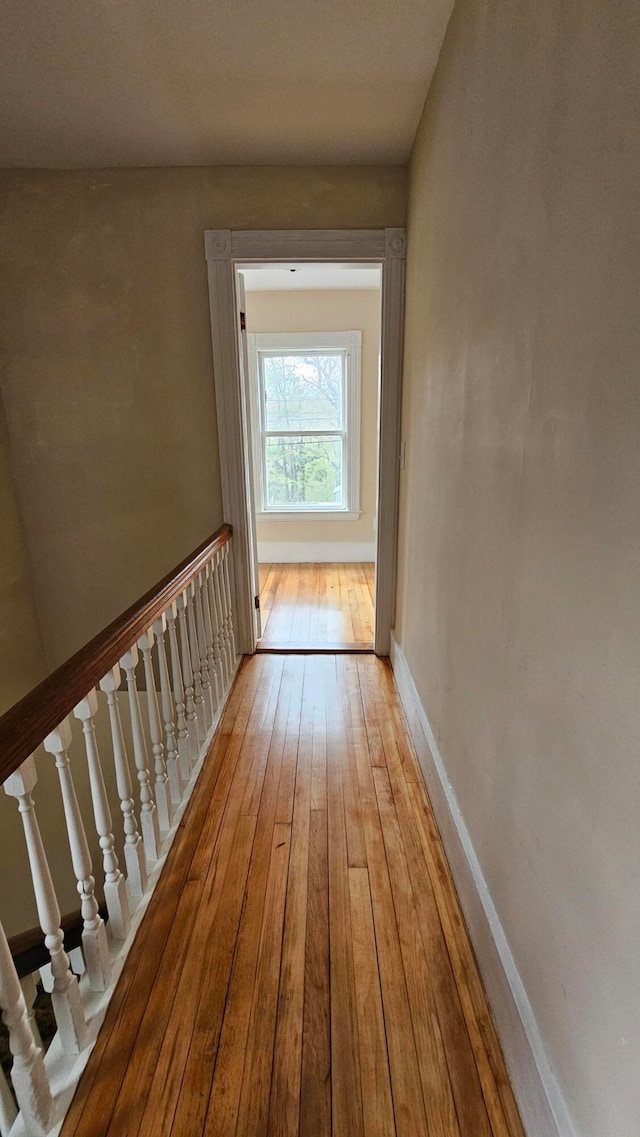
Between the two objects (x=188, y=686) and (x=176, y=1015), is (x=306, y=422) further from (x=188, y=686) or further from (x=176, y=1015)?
(x=176, y=1015)

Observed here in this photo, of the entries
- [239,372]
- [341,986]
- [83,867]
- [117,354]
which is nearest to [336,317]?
[239,372]

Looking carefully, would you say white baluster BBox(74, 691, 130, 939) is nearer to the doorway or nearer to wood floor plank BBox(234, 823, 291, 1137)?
wood floor plank BBox(234, 823, 291, 1137)

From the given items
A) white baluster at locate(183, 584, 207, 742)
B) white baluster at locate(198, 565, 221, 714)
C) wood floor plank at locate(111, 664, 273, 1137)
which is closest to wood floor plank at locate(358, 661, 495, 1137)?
wood floor plank at locate(111, 664, 273, 1137)

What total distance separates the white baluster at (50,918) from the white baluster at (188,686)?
0.92 metres

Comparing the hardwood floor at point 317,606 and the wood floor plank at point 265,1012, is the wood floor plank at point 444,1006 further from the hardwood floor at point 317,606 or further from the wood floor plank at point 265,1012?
the hardwood floor at point 317,606

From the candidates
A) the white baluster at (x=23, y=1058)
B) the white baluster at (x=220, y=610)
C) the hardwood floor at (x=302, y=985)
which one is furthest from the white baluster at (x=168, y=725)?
the white baluster at (x=23, y=1058)

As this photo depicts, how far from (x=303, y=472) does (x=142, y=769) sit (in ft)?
12.8

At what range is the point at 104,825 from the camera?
1.28 meters

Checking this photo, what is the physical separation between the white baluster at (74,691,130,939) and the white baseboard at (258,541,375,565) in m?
3.90

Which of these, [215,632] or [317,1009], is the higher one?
[215,632]

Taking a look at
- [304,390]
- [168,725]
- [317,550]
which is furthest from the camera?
[317,550]

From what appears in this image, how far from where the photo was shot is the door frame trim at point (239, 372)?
8.20 ft

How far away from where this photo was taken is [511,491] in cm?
110

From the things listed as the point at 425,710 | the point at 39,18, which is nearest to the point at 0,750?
the point at 425,710
